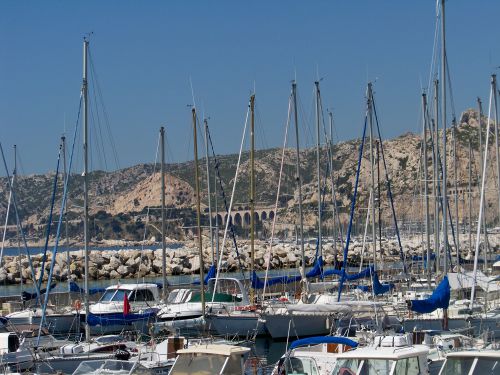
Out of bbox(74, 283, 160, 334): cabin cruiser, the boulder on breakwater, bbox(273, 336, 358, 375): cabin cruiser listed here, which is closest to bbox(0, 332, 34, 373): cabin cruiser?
bbox(74, 283, 160, 334): cabin cruiser

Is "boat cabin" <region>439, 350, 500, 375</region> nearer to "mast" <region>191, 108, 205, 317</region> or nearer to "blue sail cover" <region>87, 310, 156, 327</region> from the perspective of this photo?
"mast" <region>191, 108, 205, 317</region>

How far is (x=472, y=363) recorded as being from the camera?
57.3ft

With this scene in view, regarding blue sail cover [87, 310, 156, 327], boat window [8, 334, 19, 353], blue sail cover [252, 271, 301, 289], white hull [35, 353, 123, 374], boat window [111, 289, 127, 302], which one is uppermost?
blue sail cover [252, 271, 301, 289]

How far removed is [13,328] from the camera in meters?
32.1

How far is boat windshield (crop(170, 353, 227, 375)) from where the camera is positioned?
768 inches

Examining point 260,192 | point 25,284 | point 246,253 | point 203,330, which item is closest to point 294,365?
point 203,330

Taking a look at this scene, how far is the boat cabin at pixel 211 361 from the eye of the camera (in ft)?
64.0

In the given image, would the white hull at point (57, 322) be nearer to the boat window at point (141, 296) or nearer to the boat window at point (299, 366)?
the boat window at point (141, 296)

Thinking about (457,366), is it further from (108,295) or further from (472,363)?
(108,295)

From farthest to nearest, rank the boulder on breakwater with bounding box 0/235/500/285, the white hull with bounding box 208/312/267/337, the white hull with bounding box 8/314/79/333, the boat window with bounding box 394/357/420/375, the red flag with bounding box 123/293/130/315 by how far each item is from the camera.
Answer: the boulder on breakwater with bounding box 0/235/500/285 → the white hull with bounding box 8/314/79/333 → the red flag with bounding box 123/293/130/315 → the white hull with bounding box 208/312/267/337 → the boat window with bounding box 394/357/420/375

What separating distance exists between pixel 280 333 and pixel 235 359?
45.9 feet

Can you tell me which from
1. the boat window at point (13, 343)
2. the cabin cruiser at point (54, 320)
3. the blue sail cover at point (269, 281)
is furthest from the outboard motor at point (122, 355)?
the blue sail cover at point (269, 281)

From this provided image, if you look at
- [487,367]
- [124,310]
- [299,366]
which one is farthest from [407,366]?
[124,310]

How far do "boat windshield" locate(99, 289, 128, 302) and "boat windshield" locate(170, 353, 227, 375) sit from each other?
59.7 ft
